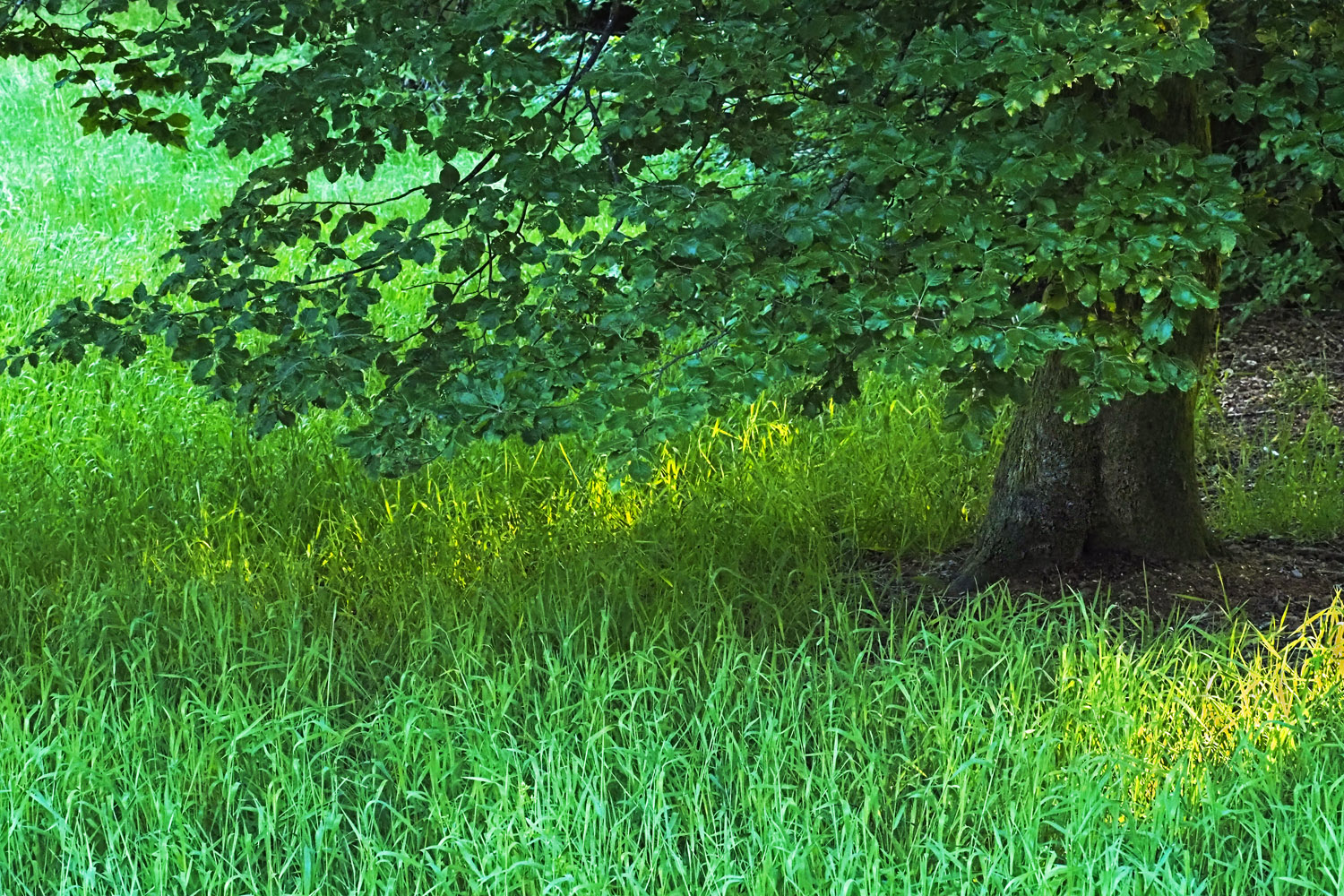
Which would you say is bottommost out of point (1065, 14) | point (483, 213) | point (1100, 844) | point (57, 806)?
point (1100, 844)

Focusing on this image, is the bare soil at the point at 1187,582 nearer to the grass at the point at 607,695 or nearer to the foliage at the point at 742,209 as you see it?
the grass at the point at 607,695

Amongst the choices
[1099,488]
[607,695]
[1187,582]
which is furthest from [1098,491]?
[607,695]

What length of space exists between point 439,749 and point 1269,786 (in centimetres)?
172

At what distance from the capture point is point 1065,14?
2.13 m

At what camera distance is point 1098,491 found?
3.74 metres

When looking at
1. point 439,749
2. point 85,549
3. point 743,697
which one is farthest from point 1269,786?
point 85,549

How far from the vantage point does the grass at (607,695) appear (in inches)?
101

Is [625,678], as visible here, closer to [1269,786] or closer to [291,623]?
[291,623]

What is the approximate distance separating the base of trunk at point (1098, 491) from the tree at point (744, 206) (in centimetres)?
75

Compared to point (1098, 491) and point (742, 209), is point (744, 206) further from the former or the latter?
point (1098, 491)

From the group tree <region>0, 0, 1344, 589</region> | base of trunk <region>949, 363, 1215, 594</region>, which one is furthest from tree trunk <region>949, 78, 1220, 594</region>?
tree <region>0, 0, 1344, 589</region>

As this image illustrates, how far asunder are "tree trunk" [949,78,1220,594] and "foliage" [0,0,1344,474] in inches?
33.3

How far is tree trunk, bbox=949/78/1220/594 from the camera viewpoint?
369 cm

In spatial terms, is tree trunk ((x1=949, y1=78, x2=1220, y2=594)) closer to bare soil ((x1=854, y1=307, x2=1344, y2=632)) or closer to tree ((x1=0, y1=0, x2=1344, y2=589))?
bare soil ((x1=854, y1=307, x2=1344, y2=632))
